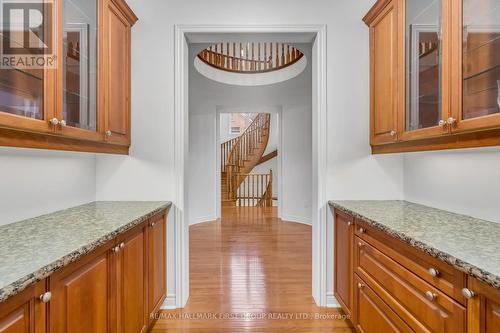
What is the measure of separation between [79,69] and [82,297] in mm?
1292

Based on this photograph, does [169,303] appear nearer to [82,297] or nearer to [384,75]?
[82,297]

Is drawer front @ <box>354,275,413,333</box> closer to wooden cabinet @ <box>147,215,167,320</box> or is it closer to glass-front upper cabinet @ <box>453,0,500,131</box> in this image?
glass-front upper cabinet @ <box>453,0,500,131</box>

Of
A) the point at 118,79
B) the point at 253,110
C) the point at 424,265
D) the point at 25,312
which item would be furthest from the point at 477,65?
the point at 253,110

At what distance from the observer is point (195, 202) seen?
536 cm

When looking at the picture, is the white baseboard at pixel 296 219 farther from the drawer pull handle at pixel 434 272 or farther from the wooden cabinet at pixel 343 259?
the drawer pull handle at pixel 434 272

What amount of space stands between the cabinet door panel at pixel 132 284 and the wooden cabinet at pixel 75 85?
678mm

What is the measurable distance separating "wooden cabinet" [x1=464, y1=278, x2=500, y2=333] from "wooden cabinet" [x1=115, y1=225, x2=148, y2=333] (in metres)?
1.55

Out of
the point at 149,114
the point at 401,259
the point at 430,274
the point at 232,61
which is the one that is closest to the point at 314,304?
the point at 401,259

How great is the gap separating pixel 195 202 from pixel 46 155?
145 inches

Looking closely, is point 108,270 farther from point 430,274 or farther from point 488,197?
point 488,197

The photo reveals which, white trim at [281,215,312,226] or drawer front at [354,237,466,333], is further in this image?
white trim at [281,215,312,226]

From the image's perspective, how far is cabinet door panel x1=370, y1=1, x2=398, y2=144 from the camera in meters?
1.94

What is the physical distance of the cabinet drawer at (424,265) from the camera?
992mm

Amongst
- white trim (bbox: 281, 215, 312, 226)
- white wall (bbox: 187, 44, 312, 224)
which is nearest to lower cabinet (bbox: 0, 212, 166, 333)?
white wall (bbox: 187, 44, 312, 224)
